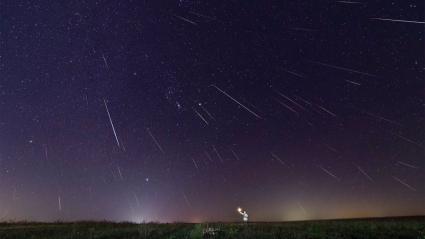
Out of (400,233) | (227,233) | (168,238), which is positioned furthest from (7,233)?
(400,233)

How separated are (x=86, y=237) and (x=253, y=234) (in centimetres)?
715

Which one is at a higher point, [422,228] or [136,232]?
[422,228]

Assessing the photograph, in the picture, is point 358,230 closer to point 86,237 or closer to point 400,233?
point 400,233

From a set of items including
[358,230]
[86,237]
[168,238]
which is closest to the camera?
[168,238]

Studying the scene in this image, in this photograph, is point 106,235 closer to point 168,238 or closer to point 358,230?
point 168,238

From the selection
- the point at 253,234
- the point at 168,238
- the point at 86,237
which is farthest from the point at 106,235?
the point at 253,234

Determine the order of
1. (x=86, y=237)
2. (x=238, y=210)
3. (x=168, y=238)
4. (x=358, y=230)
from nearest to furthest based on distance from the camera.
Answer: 1. (x=168, y=238)
2. (x=86, y=237)
3. (x=358, y=230)
4. (x=238, y=210)

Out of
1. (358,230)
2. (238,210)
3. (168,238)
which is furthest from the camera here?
(238,210)

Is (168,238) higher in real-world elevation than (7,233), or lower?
higher

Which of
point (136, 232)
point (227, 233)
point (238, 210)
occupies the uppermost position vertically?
point (227, 233)

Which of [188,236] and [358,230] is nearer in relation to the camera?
[188,236]

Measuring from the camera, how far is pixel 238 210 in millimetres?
26297

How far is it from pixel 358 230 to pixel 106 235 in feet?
37.7

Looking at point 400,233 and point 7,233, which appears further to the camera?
point 7,233
